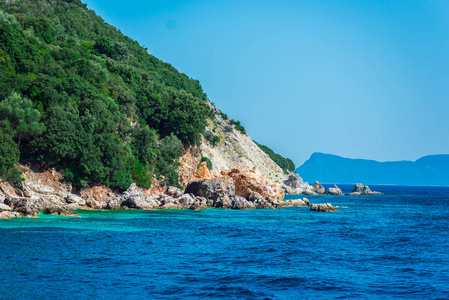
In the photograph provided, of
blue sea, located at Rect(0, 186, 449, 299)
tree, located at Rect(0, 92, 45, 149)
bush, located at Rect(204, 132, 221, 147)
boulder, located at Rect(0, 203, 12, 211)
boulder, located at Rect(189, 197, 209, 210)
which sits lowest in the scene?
blue sea, located at Rect(0, 186, 449, 299)

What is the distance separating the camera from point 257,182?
69.6 m

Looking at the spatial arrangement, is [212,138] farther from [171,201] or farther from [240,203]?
[171,201]

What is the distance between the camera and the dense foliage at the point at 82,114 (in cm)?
5112

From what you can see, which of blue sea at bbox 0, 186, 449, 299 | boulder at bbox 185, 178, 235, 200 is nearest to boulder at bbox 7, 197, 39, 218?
blue sea at bbox 0, 186, 449, 299

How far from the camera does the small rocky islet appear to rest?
43.3m

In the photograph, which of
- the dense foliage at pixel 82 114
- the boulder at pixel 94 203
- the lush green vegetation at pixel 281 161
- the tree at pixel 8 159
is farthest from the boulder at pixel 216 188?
the lush green vegetation at pixel 281 161

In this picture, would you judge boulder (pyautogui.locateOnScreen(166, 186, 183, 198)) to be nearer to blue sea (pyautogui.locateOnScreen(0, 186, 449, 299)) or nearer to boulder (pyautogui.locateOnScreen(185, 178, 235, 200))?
boulder (pyautogui.locateOnScreen(185, 178, 235, 200))

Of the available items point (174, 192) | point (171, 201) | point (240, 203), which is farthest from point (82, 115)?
point (240, 203)

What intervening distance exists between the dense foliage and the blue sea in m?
13.3

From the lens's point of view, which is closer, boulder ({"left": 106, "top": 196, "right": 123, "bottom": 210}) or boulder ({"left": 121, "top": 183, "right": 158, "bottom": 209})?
boulder ({"left": 106, "top": 196, "right": 123, "bottom": 210})

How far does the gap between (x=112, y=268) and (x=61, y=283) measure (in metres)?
3.50

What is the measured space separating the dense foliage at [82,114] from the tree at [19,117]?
0.10 meters

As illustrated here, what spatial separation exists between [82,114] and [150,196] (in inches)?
576

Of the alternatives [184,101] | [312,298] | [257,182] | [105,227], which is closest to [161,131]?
[184,101]
